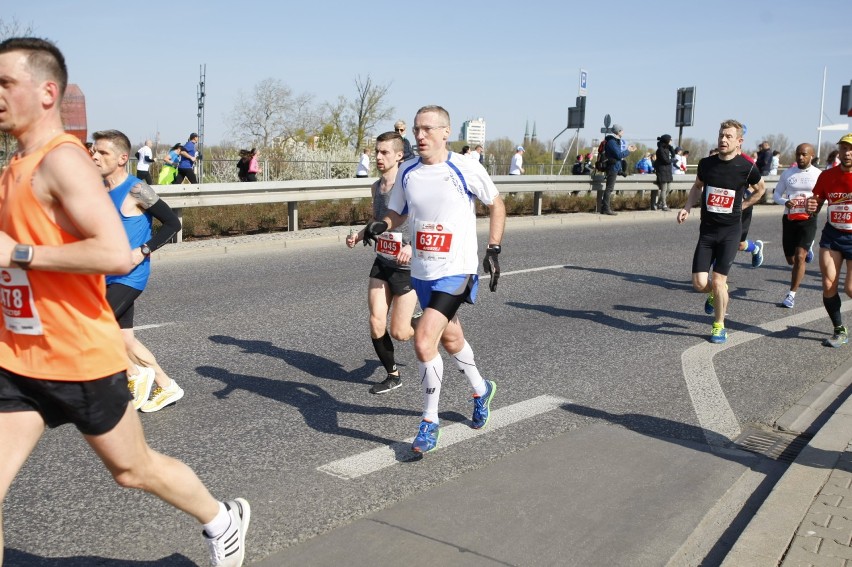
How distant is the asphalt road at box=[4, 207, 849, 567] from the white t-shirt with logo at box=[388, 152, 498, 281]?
105 cm

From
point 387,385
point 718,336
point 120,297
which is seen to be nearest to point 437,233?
point 387,385

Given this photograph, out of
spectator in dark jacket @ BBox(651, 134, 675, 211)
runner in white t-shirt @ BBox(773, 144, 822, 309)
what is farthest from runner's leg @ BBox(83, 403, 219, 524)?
spectator in dark jacket @ BBox(651, 134, 675, 211)

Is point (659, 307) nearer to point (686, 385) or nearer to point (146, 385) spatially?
point (686, 385)

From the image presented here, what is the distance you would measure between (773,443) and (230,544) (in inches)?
145

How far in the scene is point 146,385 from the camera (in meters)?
5.77

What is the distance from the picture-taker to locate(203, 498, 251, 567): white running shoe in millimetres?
3326

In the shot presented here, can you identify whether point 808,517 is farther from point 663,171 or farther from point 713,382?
point 663,171

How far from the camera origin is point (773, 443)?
222 inches

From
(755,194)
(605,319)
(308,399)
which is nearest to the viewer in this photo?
(308,399)

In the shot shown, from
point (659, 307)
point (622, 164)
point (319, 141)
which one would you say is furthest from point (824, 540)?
point (319, 141)

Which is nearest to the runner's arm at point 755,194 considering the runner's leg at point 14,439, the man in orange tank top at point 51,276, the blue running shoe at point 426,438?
the blue running shoe at point 426,438

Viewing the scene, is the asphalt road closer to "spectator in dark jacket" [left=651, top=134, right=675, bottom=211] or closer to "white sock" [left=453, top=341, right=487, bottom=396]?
"white sock" [left=453, top=341, right=487, bottom=396]

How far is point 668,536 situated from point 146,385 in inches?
132

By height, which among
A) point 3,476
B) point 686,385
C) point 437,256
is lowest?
point 686,385
